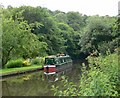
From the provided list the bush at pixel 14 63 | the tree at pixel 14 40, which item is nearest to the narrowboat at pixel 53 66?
the tree at pixel 14 40

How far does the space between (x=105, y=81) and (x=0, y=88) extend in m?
12.5

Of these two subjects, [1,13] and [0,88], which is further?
[1,13]

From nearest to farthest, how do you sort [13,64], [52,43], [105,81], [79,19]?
[105,81] < [13,64] < [52,43] < [79,19]

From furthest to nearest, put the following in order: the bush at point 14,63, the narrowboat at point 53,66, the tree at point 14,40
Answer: the bush at point 14,63, the narrowboat at point 53,66, the tree at point 14,40

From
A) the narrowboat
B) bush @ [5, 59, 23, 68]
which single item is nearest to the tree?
Result: bush @ [5, 59, 23, 68]

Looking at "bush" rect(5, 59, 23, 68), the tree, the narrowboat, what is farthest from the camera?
"bush" rect(5, 59, 23, 68)

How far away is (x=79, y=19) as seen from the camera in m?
67.8

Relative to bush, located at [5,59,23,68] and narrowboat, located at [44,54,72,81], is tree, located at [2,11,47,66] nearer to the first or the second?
bush, located at [5,59,23,68]

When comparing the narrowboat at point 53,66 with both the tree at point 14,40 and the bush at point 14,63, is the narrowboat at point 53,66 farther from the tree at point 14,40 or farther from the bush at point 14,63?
the bush at point 14,63

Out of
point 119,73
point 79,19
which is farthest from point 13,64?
point 79,19

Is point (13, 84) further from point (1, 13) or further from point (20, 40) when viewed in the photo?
point (1, 13)

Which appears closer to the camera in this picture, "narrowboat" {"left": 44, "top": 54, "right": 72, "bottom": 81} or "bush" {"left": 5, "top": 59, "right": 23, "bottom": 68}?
"narrowboat" {"left": 44, "top": 54, "right": 72, "bottom": 81}

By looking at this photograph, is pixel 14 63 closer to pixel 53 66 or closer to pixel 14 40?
pixel 14 40

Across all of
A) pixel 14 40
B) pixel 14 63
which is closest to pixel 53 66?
pixel 14 63
